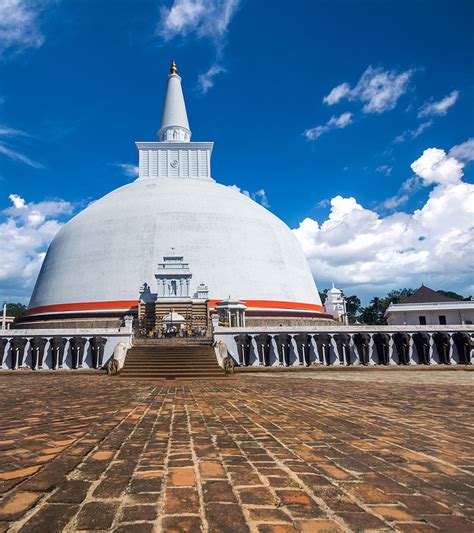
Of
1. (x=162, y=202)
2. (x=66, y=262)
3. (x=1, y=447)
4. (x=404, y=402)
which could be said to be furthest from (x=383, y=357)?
(x=66, y=262)

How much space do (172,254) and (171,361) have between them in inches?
545

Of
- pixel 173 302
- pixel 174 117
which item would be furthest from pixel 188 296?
pixel 174 117

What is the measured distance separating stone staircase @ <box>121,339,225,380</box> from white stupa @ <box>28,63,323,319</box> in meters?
8.94

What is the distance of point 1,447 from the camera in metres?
3.74

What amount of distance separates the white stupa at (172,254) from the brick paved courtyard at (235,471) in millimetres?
23117

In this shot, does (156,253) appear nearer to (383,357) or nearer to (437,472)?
(383,357)

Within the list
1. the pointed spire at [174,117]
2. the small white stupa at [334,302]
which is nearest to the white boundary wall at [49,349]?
the pointed spire at [174,117]

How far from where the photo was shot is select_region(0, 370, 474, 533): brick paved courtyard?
2.14 meters

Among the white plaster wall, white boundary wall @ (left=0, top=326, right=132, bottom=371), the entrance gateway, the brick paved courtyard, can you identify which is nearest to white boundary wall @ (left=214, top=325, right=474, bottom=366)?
white boundary wall @ (left=0, top=326, right=132, bottom=371)

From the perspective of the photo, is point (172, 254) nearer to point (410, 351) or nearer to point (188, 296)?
point (188, 296)

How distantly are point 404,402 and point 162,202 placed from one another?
2902 centimetres

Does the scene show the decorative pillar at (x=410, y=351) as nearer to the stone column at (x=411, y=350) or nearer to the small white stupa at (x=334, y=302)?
the stone column at (x=411, y=350)

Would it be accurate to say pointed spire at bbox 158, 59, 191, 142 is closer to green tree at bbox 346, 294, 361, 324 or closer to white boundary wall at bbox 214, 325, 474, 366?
white boundary wall at bbox 214, 325, 474, 366

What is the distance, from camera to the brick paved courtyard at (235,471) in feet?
7.02
